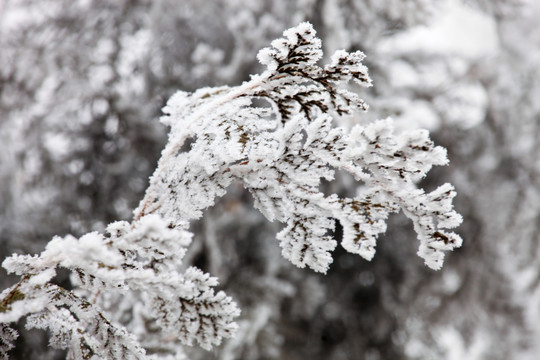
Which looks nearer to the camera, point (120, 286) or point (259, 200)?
point (120, 286)

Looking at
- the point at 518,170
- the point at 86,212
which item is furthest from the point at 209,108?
the point at 518,170

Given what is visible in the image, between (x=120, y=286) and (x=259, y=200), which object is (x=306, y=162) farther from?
(x=120, y=286)

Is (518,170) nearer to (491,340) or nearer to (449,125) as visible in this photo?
(449,125)

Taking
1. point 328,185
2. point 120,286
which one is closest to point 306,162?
point 120,286

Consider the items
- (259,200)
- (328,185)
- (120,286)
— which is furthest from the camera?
(328,185)

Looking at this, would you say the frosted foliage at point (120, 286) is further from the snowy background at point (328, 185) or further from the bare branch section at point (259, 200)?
the snowy background at point (328, 185)

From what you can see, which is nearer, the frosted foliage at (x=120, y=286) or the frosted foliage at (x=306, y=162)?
the frosted foliage at (x=120, y=286)

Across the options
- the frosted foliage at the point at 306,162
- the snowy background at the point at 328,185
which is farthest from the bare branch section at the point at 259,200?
the snowy background at the point at 328,185
